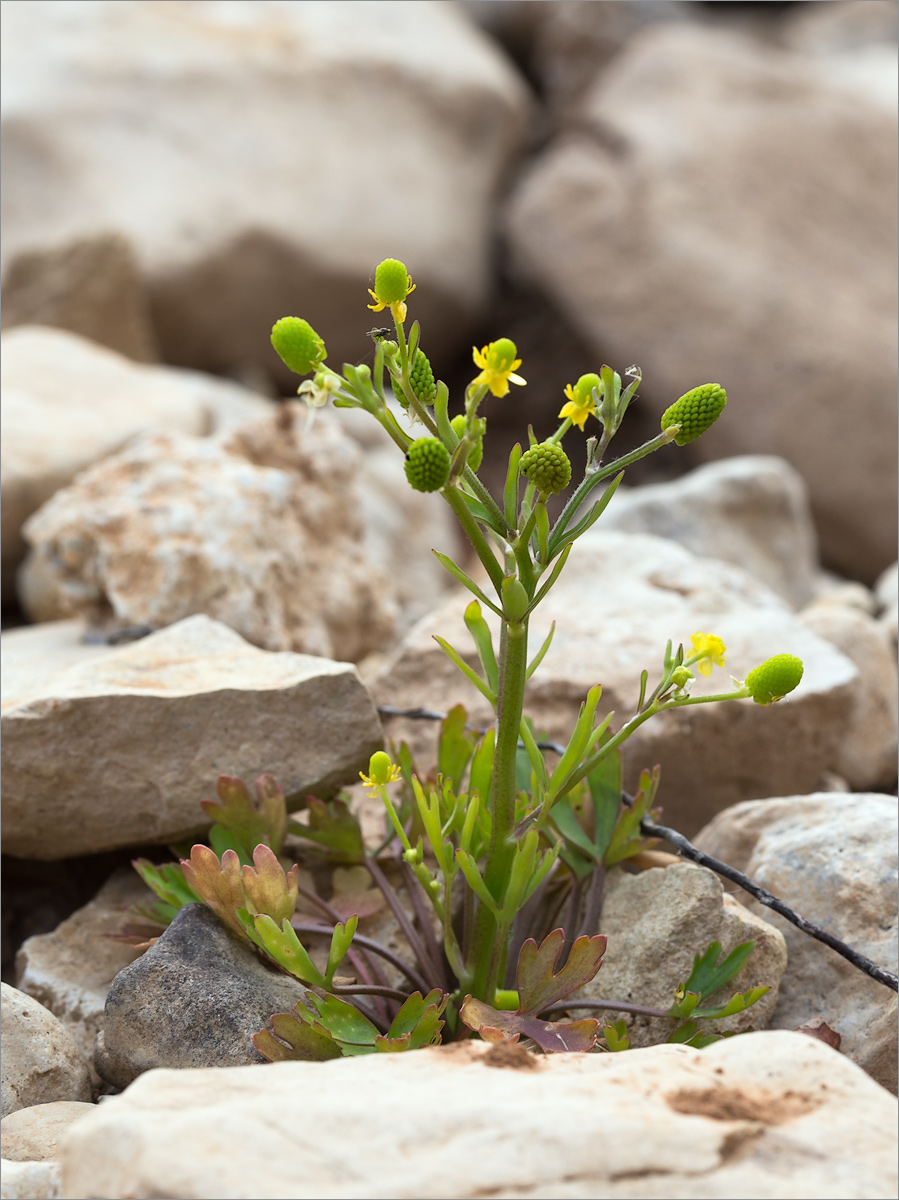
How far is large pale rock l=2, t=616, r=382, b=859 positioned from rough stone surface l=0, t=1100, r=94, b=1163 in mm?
428

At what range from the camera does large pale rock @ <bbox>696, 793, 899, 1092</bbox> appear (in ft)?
4.20

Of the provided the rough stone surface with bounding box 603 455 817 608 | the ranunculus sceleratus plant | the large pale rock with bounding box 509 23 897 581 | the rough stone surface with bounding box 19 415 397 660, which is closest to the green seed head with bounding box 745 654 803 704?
the ranunculus sceleratus plant

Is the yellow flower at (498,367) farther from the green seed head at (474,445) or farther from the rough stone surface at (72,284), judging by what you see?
the rough stone surface at (72,284)

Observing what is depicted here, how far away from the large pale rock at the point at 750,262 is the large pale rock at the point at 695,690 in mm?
1957

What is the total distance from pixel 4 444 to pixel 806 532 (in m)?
2.23

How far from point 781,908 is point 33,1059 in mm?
940

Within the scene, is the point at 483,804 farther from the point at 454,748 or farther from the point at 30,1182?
the point at 30,1182

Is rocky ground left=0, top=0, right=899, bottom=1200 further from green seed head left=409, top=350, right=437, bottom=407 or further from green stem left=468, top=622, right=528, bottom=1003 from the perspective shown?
green seed head left=409, top=350, right=437, bottom=407

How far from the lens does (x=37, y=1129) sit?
41.7 inches

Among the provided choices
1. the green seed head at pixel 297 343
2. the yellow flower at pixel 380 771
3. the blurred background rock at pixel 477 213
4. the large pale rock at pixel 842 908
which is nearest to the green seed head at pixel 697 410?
the green seed head at pixel 297 343

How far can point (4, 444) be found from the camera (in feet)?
7.44

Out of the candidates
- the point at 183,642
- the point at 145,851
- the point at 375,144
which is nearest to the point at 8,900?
the point at 145,851

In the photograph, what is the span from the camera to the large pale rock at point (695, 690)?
1.79 meters

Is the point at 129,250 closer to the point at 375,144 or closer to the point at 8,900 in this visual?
the point at 375,144
